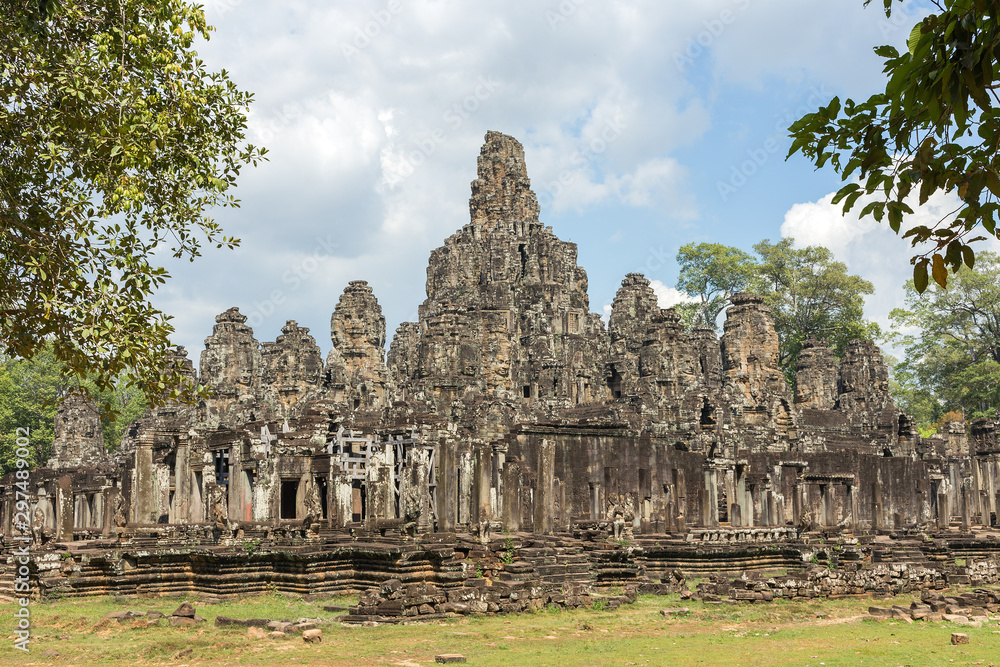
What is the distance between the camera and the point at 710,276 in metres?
69.4

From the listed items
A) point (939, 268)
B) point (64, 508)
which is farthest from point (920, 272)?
point (64, 508)

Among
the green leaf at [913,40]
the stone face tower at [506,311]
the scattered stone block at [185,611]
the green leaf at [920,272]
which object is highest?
the stone face tower at [506,311]

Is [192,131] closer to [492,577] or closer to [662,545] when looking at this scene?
[492,577]

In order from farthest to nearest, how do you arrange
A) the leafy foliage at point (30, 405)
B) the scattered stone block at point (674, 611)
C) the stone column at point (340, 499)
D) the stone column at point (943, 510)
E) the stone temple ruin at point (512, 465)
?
the leafy foliage at point (30, 405) → the stone column at point (943, 510) → the stone column at point (340, 499) → the stone temple ruin at point (512, 465) → the scattered stone block at point (674, 611)

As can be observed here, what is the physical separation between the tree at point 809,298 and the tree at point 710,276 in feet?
6.15

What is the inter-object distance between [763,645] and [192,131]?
10.8 metres

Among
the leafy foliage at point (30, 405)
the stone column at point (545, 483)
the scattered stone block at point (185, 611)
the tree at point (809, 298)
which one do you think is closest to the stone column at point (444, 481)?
the stone column at point (545, 483)

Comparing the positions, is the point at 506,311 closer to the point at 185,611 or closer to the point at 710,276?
the point at 710,276

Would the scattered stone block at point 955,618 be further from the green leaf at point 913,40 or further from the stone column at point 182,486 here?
the stone column at point 182,486

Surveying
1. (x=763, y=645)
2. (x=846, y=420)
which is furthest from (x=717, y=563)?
(x=846, y=420)

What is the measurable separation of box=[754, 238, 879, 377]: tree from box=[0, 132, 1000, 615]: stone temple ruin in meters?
6.43

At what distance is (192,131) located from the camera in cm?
1097

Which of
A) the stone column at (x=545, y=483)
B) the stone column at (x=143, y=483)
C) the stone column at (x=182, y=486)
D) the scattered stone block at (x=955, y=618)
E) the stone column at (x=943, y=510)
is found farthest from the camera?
the stone column at (x=943, y=510)

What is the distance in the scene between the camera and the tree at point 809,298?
64375 millimetres
